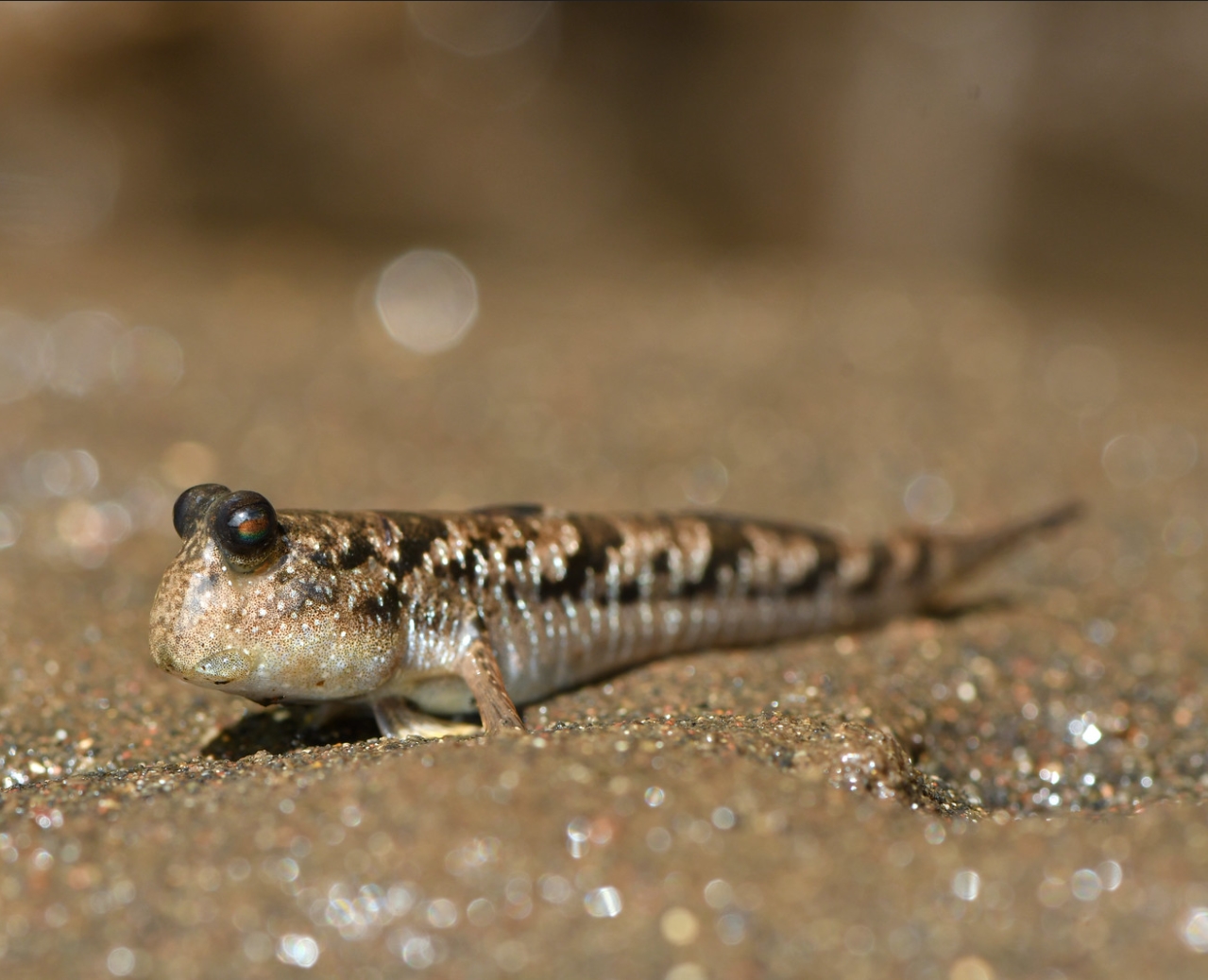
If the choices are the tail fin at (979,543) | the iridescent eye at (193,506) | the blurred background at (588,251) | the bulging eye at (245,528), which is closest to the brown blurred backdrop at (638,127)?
the blurred background at (588,251)

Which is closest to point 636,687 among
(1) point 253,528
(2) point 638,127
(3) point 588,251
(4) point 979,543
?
(1) point 253,528

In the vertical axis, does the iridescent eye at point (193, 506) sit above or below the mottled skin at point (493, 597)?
above

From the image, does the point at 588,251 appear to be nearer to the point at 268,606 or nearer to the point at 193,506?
the point at 193,506

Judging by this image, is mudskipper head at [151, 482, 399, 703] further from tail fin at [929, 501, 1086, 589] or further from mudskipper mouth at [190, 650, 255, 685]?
tail fin at [929, 501, 1086, 589]

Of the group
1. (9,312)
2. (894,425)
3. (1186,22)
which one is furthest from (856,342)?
(9,312)

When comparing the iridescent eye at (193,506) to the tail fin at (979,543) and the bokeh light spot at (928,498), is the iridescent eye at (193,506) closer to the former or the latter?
the tail fin at (979,543)
